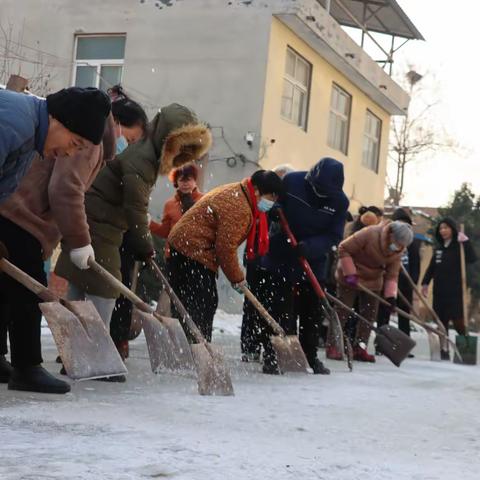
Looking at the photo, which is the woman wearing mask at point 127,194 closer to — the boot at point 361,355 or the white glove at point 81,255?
the white glove at point 81,255

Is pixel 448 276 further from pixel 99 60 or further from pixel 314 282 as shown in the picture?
pixel 99 60

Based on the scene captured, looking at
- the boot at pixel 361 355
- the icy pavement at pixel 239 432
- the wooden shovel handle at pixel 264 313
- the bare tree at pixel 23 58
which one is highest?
the bare tree at pixel 23 58

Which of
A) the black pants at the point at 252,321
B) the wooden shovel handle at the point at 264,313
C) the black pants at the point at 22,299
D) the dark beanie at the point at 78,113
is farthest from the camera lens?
the black pants at the point at 252,321

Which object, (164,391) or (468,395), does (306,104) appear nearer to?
(468,395)

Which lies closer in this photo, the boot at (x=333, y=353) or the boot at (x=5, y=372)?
the boot at (x=5, y=372)

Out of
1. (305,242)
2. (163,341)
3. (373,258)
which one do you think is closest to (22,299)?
(163,341)

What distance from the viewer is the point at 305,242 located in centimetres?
691

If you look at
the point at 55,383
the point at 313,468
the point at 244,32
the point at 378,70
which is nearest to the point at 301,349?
the point at 55,383

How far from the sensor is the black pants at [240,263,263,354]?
6.98 metres

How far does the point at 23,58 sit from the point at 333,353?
9.28m

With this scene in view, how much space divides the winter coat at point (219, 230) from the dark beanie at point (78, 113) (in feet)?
7.67

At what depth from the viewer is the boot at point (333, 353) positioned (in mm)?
8320

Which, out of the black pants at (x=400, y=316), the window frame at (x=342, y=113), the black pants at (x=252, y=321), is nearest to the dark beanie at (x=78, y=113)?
the black pants at (x=252, y=321)

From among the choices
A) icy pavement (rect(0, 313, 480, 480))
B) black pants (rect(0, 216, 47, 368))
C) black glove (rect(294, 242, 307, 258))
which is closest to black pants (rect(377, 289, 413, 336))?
black glove (rect(294, 242, 307, 258))
